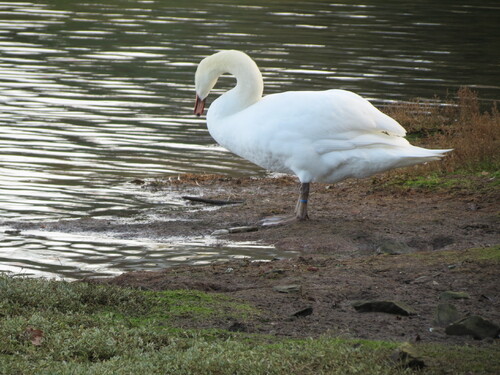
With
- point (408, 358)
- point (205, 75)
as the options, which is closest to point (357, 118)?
point (205, 75)

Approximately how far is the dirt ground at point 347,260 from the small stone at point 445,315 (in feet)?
0.27

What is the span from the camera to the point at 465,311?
22.7 feet

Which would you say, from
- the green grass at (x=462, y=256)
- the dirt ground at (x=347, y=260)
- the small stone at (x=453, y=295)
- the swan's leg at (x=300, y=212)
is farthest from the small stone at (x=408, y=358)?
the swan's leg at (x=300, y=212)

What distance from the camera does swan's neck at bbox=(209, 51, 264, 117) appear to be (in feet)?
35.4

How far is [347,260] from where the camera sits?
875 centimetres

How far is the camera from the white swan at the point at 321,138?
10.0m

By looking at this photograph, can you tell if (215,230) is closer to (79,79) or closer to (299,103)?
(299,103)

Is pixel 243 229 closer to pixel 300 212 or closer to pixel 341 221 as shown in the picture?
pixel 300 212

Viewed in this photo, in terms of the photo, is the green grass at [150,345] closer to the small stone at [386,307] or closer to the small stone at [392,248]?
the small stone at [386,307]

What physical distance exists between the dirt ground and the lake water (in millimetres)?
680

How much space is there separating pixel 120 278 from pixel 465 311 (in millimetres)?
2674

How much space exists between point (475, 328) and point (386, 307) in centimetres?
75

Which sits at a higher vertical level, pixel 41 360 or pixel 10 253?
pixel 41 360

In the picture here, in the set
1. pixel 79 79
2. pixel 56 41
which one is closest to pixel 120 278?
pixel 79 79
